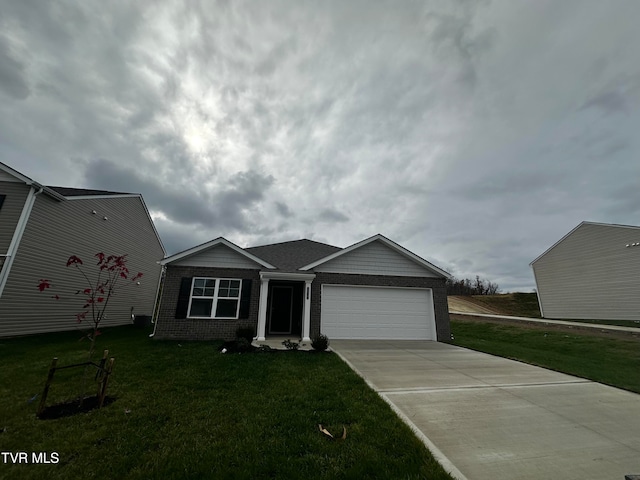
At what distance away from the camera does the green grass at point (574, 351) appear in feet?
22.1

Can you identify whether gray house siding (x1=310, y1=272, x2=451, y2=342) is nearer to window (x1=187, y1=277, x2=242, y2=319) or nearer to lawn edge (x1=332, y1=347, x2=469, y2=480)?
window (x1=187, y1=277, x2=242, y2=319)

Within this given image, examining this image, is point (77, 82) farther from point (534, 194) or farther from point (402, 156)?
point (534, 194)

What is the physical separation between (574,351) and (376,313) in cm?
758

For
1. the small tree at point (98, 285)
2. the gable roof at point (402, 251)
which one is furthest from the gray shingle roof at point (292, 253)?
the small tree at point (98, 285)

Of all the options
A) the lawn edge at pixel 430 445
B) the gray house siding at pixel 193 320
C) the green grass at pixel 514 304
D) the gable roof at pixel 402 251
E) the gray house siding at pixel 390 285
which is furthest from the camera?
the green grass at pixel 514 304

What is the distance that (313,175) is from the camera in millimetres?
15547

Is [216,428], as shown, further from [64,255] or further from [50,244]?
[64,255]

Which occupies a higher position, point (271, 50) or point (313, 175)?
point (271, 50)

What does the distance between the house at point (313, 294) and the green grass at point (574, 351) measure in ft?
8.23

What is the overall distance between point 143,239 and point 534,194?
2591 centimetres

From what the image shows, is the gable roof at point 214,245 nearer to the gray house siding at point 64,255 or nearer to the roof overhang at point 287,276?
the roof overhang at point 287,276

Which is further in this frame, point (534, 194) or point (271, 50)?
point (534, 194)

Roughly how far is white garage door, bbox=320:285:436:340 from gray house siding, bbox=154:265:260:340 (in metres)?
3.12

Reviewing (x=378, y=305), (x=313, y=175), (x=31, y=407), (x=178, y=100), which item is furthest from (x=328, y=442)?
(x=313, y=175)
